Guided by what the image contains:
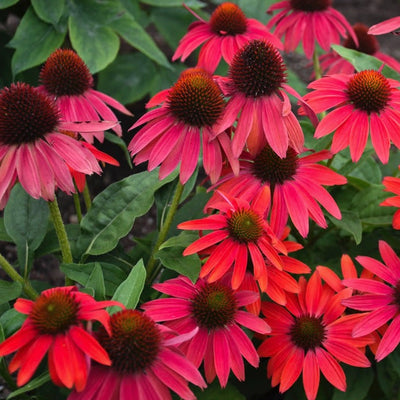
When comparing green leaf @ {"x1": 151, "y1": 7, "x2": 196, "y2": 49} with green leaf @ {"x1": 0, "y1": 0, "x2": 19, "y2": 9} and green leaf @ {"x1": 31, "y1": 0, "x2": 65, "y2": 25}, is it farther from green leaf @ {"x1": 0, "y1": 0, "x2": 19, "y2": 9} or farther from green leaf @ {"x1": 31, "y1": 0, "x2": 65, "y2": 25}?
green leaf @ {"x1": 0, "y1": 0, "x2": 19, "y2": 9}

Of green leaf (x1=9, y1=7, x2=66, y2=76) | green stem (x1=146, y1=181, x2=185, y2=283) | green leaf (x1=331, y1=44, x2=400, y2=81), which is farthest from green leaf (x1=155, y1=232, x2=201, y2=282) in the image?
green leaf (x1=9, y1=7, x2=66, y2=76)

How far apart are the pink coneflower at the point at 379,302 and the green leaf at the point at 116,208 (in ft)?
1.45

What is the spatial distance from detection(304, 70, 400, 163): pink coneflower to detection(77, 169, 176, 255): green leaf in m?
0.35

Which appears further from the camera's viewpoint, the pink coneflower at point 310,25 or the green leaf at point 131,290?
the pink coneflower at point 310,25

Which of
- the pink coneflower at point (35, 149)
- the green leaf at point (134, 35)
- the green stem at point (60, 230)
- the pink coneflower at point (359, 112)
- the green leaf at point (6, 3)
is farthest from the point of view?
the green leaf at point (134, 35)

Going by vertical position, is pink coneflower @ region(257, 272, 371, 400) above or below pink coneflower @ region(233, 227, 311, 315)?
below

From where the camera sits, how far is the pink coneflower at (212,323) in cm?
105

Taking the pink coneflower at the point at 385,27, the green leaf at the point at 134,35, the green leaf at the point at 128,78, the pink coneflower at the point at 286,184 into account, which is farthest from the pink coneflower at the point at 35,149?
the green leaf at the point at 128,78

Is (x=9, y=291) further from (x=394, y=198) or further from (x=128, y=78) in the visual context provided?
(x=128, y=78)

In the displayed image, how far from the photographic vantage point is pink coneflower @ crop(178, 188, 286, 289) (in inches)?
42.3

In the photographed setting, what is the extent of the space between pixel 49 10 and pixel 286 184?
3.74ft

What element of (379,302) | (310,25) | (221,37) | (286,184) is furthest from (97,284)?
(310,25)

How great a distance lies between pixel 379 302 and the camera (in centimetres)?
116

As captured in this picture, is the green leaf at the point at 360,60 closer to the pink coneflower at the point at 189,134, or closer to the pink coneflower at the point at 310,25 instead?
the pink coneflower at the point at 310,25
